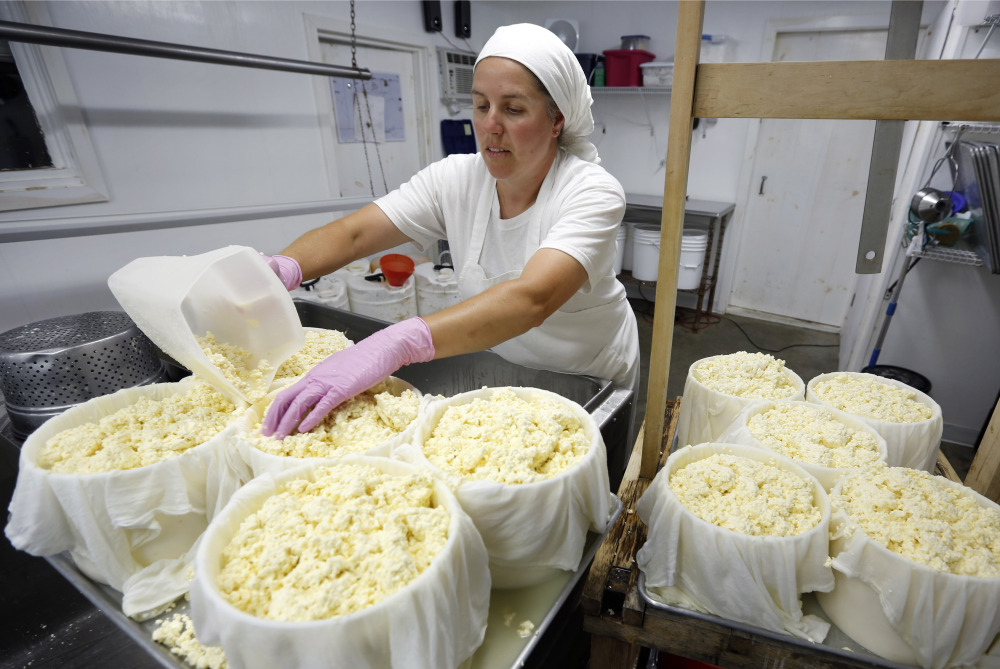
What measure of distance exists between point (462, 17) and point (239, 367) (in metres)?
4.13

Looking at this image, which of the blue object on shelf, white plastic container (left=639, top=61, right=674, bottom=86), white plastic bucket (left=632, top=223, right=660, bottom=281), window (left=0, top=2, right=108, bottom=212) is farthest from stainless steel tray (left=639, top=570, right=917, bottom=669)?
white plastic container (left=639, top=61, right=674, bottom=86)

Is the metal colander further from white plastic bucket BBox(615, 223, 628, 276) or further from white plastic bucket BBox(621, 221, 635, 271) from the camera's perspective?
white plastic bucket BBox(621, 221, 635, 271)

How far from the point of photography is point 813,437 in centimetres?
98

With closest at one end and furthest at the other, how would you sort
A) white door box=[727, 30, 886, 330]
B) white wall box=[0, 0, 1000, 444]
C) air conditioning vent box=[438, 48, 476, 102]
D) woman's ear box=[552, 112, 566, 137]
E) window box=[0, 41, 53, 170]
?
woman's ear box=[552, 112, 566, 137] → window box=[0, 41, 53, 170] → white wall box=[0, 0, 1000, 444] → white door box=[727, 30, 886, 330] → air conditioning vent box=[438, 48, 476, 102]

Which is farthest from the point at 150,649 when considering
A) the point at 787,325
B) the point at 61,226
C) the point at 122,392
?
the point at 787,325

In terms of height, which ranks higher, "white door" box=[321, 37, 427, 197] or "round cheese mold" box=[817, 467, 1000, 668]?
"white door" box=[321, 37, 427, 197]

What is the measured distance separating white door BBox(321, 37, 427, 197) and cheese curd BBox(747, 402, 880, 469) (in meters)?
3.39

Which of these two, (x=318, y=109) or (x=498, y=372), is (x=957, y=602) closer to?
(x=498, y=372)

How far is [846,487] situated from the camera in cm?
84

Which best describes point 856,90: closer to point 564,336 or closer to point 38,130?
point 564,336

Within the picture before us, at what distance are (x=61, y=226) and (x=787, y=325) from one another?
5.40 metres

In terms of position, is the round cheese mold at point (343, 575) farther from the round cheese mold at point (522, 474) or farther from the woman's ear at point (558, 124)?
the woman's ear at point (558, 124)

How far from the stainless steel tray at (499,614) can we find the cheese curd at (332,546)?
0.25 meters

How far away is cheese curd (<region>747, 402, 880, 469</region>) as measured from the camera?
0.93m
